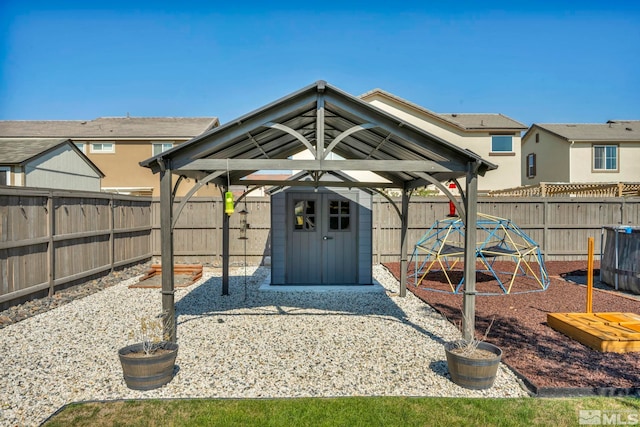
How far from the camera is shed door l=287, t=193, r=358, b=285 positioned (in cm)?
1022

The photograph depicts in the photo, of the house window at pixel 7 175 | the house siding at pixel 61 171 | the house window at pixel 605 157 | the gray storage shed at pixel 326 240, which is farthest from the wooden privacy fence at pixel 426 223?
the house window at pixel 605 157

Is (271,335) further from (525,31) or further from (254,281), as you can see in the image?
(525,31)

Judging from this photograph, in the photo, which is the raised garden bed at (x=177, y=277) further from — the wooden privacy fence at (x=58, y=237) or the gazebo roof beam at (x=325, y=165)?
the gazebo roof beam at (x=325, y=165)

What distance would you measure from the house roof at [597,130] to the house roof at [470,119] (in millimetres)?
3292

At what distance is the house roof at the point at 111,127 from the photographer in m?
24.2

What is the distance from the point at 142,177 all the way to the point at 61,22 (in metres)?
12.5

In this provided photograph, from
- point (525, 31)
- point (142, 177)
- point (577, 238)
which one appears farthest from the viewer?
point (142, 177)

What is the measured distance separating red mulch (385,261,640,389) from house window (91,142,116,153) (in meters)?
20.6

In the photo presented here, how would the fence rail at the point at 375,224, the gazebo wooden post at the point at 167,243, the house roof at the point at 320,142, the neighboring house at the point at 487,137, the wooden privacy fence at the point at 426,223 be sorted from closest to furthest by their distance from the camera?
the house roof at the point at 320,142 → the gazebo wooden post at the point at 167,243 → the fence rail at the point at 375,224 → the wooden privacy fence at the point at 426,223 → the neighboring house at the point at 487,137

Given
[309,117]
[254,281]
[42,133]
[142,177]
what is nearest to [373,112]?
[309,117]

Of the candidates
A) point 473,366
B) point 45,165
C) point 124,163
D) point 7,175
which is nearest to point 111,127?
point 124,163

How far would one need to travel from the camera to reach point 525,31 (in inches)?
467

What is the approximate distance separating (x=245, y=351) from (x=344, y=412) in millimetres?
2103

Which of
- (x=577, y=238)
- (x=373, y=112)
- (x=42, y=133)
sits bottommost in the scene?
(x=577, y=238)
